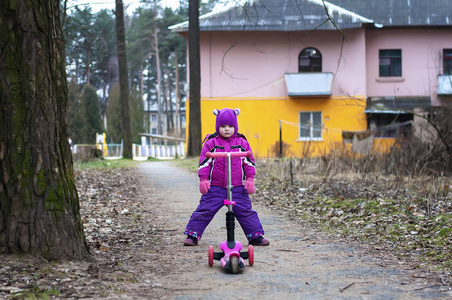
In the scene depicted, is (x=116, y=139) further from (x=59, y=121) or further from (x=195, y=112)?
(x=59, y=121)

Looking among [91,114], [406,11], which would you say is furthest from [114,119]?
[406,11]

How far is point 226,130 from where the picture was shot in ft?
20.7

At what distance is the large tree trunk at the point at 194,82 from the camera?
2405cm

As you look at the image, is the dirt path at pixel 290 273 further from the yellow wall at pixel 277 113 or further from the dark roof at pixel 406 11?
the dark roof at pixel 406 11

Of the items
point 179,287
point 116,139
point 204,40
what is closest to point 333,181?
point 179,287

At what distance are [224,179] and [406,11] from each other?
2967cm

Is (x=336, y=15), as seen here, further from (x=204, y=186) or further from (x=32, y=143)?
(x=32, y=143)

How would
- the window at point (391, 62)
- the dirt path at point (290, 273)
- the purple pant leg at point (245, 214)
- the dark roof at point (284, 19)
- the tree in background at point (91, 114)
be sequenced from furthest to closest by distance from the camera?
the tree in background at point (91, 114), the window at point (391, 62), the dark roof at point (284, 19), the purple pant leg at point (245, 214), the dirt path at point (290, 273)

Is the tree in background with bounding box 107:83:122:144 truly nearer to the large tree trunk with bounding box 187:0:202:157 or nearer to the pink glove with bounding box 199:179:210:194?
the large tree trunk with bounding box 187:0:202:157

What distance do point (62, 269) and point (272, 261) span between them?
6.49ft

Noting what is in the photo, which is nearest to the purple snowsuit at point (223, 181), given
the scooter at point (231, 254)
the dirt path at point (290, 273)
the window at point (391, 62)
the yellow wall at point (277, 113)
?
the dirt path at point (290, 273)

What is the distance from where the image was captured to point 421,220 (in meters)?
7.86

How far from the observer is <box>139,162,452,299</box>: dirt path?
4512mm

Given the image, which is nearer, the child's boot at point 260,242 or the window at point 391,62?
the child's boot at point 260,242
